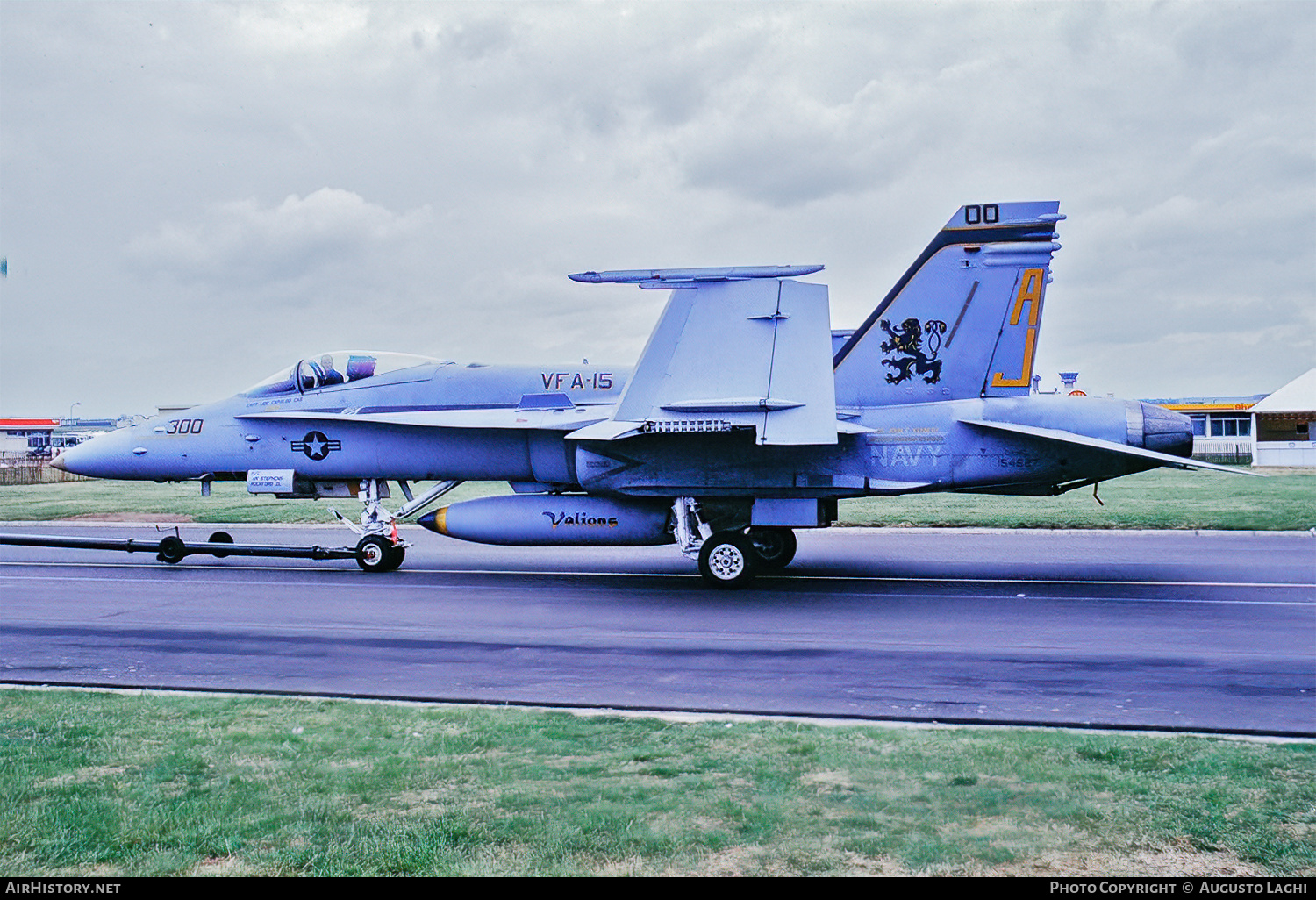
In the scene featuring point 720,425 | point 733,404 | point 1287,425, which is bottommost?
point 720,425

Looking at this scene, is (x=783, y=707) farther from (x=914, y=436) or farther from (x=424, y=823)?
(x=914, y=436)

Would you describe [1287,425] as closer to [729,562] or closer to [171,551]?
[729,562]

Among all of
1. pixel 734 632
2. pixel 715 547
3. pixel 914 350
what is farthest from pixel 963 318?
pixel 734 632

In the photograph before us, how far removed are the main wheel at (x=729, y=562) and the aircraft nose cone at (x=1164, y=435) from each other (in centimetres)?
526

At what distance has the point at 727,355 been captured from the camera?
12500 mm

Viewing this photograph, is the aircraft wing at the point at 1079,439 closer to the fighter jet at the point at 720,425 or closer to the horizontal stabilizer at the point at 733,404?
the fighter jet at the point at 720,425

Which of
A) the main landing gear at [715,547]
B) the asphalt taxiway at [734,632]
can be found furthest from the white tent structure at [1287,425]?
the main landing gear at [715,547]

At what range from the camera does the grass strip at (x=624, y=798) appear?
404cm

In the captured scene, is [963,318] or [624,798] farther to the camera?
[963,318]

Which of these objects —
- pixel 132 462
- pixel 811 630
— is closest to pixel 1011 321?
pixel 811 630

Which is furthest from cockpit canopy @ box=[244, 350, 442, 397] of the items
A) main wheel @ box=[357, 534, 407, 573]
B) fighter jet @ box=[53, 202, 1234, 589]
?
main wheel @ box=[357, 534, 407, 573]

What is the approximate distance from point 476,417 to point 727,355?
4033 millimetres

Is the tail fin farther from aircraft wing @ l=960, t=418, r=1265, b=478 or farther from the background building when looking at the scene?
the background building

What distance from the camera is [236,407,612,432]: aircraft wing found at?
45.6 ft
